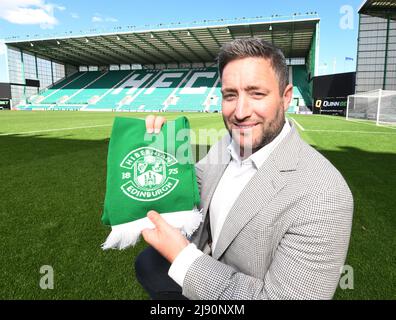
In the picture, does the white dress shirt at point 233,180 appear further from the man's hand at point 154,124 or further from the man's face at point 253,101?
the man's hand at point 154,124

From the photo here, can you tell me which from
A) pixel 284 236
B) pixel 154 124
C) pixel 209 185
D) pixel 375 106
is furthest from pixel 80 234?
pixel 375 106

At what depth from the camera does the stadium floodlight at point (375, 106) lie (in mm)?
20500

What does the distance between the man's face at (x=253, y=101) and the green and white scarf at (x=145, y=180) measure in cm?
24

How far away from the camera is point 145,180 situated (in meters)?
1.32

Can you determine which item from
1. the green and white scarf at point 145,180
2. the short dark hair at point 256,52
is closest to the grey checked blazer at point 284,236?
the green and white scarf at point 145,180

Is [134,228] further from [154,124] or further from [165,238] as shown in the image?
[154,124]

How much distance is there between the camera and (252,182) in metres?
1.29

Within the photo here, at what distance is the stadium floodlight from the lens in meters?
20.5

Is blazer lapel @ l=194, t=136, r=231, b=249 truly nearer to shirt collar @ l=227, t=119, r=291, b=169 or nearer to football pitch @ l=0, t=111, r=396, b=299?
shirt collar @ l=227, t=119, r=291, b=169

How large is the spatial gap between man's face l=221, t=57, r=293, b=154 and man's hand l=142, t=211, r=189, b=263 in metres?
0.52

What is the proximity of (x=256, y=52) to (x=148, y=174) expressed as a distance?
2.25 feet
